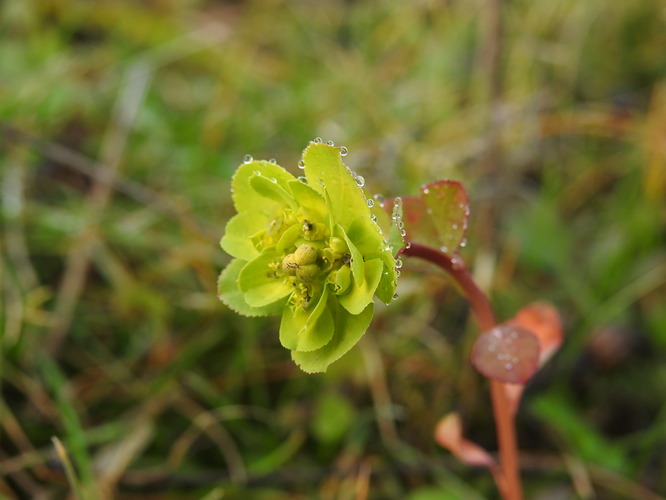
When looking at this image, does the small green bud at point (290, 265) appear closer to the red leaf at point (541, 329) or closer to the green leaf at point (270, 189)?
the green leaf at point (270, 189)

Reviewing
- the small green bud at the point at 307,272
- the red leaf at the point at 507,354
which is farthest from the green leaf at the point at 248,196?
the red leaf at the point at 507,354

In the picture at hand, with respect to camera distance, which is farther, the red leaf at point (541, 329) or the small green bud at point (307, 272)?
the red leaf at point (541, 329)

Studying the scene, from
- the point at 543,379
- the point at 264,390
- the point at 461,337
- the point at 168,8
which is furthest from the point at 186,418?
the point at 168,8

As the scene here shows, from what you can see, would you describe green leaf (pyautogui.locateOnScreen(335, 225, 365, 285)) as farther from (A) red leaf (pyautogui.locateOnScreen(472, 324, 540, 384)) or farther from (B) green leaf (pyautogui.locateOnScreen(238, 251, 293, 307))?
(A) red leaf (pyautogui.locateOnScreen(472, 324, 540, 384))

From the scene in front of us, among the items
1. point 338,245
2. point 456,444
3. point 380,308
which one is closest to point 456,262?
point 338,245

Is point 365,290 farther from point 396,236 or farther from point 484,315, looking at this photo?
point 484,315

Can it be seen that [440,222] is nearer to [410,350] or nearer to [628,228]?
[410,350]
